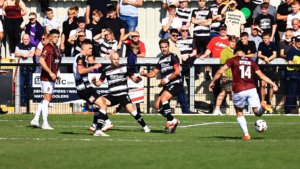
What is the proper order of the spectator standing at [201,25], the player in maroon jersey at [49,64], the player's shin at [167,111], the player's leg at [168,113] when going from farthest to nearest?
1. the spectator standing at [201,25]
2. the player in maroon jersey at [49,64]
3. the player's shin at [167,111]
4. the player's leg at [168,113]

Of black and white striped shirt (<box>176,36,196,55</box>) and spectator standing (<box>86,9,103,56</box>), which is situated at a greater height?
spectator standing (<box>86,9,103,56</box>)

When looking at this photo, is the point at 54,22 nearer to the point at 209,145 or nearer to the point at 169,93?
the point at 169,93

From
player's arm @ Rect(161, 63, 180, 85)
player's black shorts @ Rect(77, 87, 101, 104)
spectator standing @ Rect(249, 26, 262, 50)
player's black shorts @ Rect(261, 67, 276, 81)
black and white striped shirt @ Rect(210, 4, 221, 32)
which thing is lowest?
player's black shorts @ Rect(77, 87, 101, 104)

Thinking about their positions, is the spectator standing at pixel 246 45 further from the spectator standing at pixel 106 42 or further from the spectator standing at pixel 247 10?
the spectator standing at pixel 106 42

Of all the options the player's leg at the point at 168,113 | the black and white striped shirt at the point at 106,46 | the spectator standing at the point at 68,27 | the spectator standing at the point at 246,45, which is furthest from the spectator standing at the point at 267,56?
the player's leg at the point at 168,113

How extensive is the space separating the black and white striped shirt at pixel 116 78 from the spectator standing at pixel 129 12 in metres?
7.77

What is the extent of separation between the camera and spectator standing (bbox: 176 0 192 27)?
3020 centimetres

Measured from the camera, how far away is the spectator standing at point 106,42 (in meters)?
29.0

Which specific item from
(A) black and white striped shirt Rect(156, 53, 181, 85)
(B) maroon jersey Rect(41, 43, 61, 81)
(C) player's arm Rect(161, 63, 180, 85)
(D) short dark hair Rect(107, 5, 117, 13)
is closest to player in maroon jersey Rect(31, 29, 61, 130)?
(B) maroon jersey Rect(41, 43, 61, 81)

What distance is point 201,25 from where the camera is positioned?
98.8 ft

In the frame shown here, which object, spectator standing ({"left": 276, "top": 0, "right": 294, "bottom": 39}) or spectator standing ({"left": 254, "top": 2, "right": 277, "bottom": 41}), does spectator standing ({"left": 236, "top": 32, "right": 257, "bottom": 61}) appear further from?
spectator standing ({"left": 276, "top": 0, "right": 294, "bottom": 39})

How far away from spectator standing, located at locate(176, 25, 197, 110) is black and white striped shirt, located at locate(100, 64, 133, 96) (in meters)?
6.51

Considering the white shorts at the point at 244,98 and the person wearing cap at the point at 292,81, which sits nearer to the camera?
the white shorts at the point at 244,98

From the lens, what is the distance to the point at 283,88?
28.9 meters
